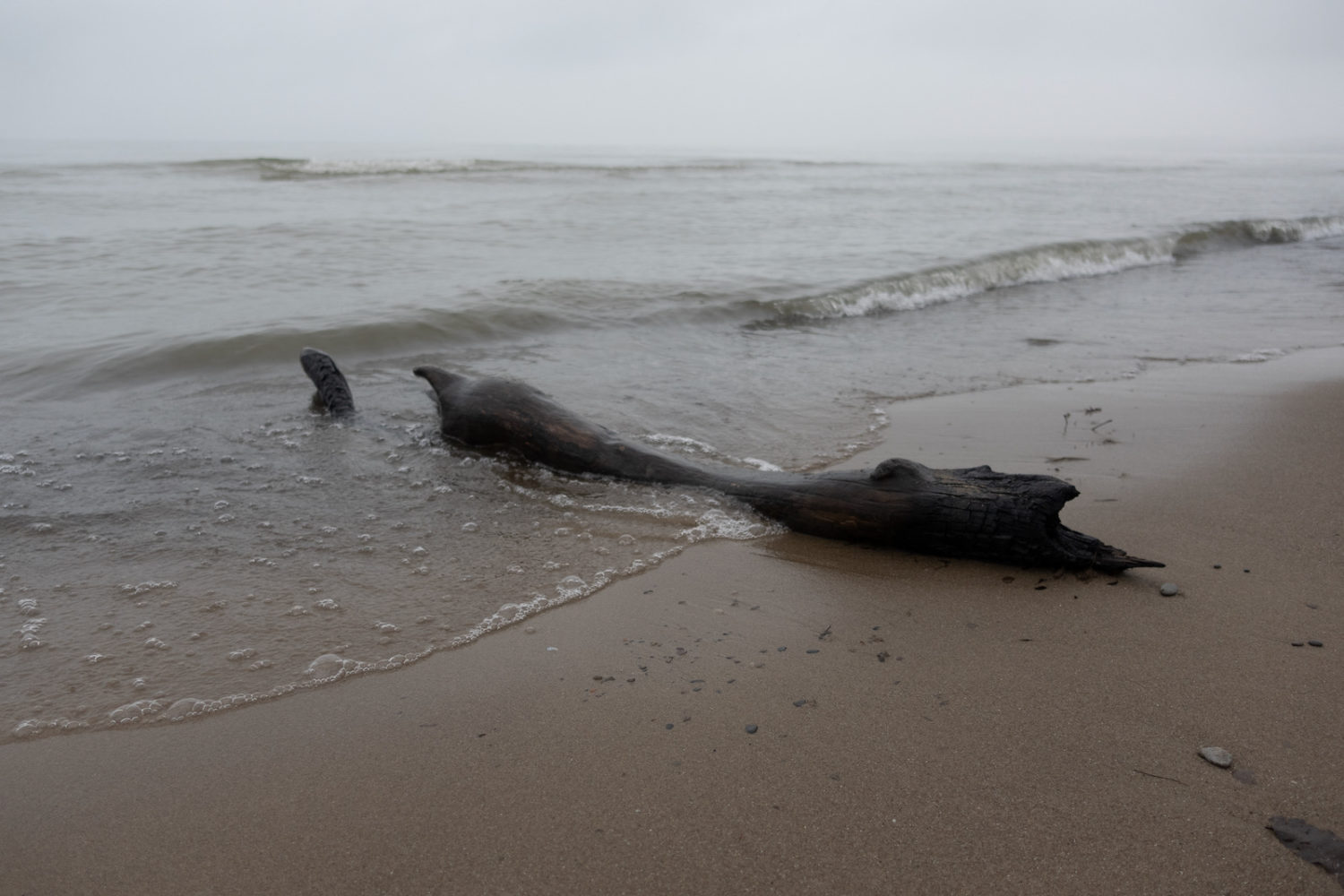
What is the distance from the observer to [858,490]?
12.4ft

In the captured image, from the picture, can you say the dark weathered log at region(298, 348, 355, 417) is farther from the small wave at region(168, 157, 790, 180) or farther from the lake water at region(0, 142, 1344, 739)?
the small wave at region(168, 157, 790, 180)

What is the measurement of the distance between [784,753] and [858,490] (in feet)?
5.13

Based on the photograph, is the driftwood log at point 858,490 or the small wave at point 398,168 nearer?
the driftwood log at point 858,490

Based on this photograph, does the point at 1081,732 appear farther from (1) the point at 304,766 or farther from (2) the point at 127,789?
(2) the point at 127,789

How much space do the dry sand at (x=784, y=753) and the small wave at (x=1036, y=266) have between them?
6307mm

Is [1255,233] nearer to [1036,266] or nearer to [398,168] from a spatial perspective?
[1036,266]

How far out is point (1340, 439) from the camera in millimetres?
5172

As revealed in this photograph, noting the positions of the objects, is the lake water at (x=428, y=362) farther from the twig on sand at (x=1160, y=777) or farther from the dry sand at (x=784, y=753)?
the twig on sand at (x=1160, y=777)

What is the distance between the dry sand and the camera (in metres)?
2.06

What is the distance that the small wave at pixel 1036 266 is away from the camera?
10000 mm

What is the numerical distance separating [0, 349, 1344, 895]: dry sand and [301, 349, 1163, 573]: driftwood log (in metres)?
0.11

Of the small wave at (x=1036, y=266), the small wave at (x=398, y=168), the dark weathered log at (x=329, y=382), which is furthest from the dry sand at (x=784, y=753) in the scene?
the small wave at (x=398, y=168)

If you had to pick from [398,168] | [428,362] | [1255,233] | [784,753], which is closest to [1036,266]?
[1255,233]

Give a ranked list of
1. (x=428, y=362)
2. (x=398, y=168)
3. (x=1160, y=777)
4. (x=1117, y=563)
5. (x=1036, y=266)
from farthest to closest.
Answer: (x=398, y=168), (x=1036, y=266), (x=428, y=362), (x=1117, y=563), (x=1160, y=777)
